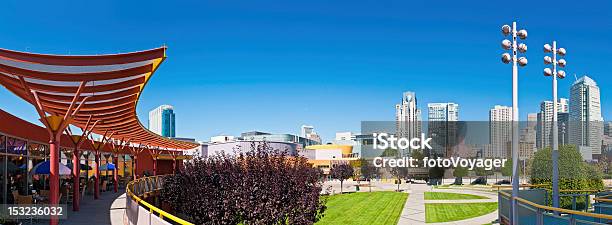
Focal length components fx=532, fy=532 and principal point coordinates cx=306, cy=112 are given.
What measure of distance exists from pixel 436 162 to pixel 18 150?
71.3 meters

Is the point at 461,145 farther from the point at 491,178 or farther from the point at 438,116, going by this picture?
the point at 438,116

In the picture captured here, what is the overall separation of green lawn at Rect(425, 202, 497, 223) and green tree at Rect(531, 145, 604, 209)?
150 inches

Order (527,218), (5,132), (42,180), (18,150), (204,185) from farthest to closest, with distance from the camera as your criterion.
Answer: (42,180)
(18,150)
(5,132)
(204,185)
(527,218)

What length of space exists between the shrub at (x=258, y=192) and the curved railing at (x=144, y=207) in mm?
1210

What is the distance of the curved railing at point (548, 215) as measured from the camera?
9.79m

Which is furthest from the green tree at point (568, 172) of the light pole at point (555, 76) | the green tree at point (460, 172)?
the green tree at point (460, 172)

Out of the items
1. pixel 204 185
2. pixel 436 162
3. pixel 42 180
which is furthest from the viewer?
pixel 436 162

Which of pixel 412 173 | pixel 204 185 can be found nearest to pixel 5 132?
pixel 204 185

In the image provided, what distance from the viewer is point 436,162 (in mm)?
83312

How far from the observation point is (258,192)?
14.1 meters

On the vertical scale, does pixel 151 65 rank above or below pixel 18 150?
above

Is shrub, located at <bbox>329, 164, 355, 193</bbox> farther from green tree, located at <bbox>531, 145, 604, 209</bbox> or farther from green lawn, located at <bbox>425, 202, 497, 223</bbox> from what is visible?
green tree, located at <bbox>531, 145, 604, 209</bbox>

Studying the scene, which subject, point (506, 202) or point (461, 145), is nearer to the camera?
point (506, 202)

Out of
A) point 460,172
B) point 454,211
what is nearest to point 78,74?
point 454,211
